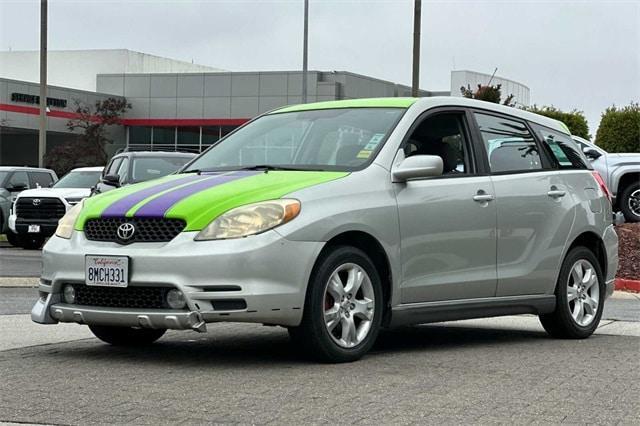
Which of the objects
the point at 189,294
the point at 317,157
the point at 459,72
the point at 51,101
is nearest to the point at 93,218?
the point at 189,294

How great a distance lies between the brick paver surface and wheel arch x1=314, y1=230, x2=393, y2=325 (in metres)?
0.39

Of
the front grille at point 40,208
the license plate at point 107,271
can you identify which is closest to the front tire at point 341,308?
the license plate at point 107,271

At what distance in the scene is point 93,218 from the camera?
763cm

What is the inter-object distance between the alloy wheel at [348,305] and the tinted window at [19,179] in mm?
20504

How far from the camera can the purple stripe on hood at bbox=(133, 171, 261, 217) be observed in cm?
734

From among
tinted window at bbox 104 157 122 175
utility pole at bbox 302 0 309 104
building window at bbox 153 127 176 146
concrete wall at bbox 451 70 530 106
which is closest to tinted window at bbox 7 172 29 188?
tinted window at bbox 104 157 122 175

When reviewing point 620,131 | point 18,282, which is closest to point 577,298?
point 18,282

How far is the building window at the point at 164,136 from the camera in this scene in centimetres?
6475

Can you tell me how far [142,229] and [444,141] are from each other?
2530mm

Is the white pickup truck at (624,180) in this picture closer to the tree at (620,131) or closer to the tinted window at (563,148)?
the tinted window at (563,148)

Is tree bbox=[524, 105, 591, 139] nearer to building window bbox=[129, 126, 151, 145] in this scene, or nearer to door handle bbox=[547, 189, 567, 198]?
building window bbox=[129, 126, 151, 145]

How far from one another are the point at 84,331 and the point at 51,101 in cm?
5358

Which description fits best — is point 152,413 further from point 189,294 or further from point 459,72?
point 459,72

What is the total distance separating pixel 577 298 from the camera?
9.52 meters
